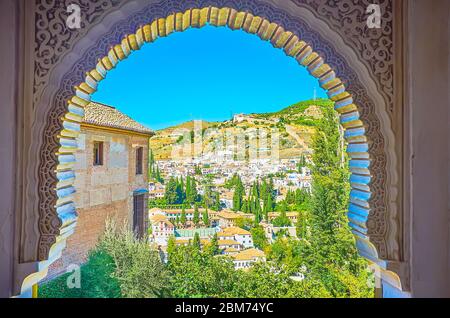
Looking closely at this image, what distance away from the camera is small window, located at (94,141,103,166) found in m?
7.37

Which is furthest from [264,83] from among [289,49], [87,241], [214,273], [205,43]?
[289,49]

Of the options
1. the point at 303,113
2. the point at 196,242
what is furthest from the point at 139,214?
the point at 303,113

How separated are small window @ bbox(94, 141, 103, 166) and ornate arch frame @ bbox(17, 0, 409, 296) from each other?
6279 millimetres

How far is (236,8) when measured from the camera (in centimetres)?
144

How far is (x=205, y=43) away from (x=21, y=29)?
10.3 m

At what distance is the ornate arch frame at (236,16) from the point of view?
4.48ft

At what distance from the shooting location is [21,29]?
1365mm

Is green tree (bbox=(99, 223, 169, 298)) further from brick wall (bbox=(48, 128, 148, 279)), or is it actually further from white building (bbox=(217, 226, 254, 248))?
white building (bbox=(217, 226, 254, 248))

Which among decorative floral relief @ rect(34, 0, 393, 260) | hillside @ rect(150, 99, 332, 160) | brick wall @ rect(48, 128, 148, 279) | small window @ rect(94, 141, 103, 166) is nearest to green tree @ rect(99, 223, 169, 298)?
brick wall @ rect(48, 128, 148, 279)

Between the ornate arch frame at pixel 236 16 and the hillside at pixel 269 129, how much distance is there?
8.46 metres

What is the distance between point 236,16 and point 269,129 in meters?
9.25
